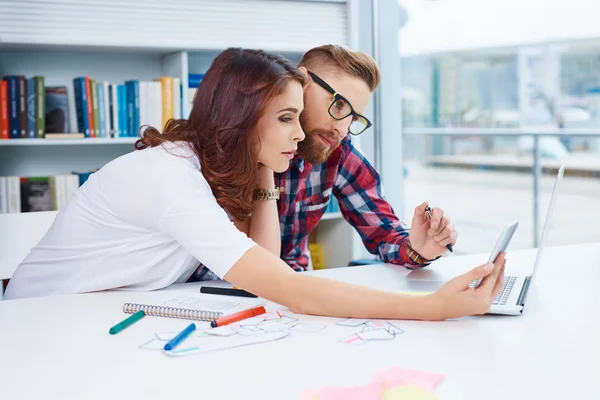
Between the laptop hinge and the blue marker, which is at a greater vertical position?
the laptop hinge

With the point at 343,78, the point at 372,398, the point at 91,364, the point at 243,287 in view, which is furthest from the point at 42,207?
Answer: the point at 372,398

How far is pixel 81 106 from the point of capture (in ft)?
9.33

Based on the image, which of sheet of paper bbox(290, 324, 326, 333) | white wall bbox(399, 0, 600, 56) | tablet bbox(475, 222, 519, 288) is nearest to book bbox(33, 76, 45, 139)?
sheet of paper bbox(290, 324, 326, 333)

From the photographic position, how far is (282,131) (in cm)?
152

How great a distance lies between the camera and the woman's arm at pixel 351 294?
1151 millimetres

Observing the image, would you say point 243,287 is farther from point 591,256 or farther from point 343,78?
point 591,256

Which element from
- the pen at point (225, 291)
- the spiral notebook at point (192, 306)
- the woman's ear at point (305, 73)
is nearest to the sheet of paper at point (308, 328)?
the spiral notebook at point (192, 306)

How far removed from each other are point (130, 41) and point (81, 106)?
35 centimetres

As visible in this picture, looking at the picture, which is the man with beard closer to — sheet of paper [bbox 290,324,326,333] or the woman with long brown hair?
the woman with long brown hair

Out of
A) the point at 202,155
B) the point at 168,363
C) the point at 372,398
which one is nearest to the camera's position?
the point at 372,398

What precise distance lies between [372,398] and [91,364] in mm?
416

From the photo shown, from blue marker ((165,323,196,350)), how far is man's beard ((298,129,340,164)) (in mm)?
874

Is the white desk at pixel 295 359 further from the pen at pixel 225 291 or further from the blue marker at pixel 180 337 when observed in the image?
the pen at pixel 225 291

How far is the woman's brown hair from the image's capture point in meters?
1.47
